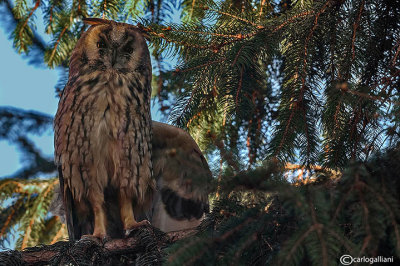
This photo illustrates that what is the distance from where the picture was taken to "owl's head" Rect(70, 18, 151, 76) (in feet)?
7.86

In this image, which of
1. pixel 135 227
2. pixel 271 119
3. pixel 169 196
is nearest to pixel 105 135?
pixel 135 227

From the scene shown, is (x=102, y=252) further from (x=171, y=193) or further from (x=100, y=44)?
(x=100, y=44)

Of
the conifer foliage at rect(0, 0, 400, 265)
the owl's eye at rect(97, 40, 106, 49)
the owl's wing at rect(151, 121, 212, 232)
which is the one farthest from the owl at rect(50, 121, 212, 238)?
Answer: the owl's eye at rect(97, 40, 106, 49)

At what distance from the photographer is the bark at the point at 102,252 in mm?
1569

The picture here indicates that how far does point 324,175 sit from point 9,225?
8.20 ft

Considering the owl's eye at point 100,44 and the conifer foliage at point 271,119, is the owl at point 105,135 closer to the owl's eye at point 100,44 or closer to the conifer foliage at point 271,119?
the owl's eye at point 100,44

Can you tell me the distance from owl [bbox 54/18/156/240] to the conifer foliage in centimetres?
23

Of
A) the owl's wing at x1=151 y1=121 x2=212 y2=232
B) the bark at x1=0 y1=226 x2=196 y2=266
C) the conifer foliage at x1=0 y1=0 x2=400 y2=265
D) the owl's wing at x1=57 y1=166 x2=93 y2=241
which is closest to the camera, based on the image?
the conifer foliage at x1=0 y1=0 x2=400 y2=265

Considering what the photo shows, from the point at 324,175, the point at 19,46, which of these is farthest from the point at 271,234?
the point at 19,46

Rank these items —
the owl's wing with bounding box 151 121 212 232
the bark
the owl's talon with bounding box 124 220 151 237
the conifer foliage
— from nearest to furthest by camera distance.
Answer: the conifer foliage → the bark → the owl's talon with bounding box 124 220 151 237 → the owl's wing with bounding box 151 121 212 232

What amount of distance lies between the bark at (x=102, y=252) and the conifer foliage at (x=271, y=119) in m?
0.39

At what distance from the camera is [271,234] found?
120 centimetres

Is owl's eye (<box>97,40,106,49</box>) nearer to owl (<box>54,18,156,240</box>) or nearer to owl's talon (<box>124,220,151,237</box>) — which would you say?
owl (<box>54,18,156,240</box>)

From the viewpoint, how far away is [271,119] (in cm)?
243
